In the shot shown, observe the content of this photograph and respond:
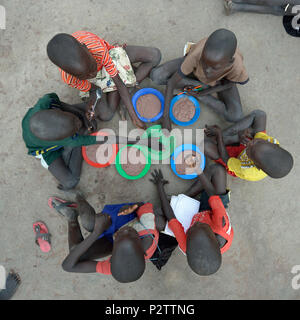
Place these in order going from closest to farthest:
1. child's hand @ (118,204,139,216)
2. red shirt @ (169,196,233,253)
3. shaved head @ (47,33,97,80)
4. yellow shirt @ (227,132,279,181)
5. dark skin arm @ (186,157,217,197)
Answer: shaved head @ (47,33,97,80) → red shirt @ (169,196,233,253) → yellow shirt @ (227,132,279,181) → child's hand @ (118,204,139,216) → dark skin arm @ (186,157,217,197)

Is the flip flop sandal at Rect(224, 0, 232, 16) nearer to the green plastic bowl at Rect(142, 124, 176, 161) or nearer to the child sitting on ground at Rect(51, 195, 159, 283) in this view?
the green plastic bowl at Rect(142, 124, 176, 161)

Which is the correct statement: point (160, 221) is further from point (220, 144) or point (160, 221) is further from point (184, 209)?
point (220, 144)

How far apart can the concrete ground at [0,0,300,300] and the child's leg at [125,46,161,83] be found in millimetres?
250

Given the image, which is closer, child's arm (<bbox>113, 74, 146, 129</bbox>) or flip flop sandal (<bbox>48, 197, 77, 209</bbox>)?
child's arm (<bbox>113, 74, 146, 129</bbox>)

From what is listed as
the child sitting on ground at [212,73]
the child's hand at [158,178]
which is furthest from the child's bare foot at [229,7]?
the child's hand at [158,178]

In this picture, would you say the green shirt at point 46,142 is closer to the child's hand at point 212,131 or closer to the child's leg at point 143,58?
the child's leg at point 143,58

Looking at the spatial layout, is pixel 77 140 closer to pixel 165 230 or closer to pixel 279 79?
pixel 165 230

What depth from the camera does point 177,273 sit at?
266 cm

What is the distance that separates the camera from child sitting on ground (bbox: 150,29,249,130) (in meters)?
1.69

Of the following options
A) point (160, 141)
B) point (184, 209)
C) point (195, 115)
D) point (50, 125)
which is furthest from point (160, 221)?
point (50, 125)

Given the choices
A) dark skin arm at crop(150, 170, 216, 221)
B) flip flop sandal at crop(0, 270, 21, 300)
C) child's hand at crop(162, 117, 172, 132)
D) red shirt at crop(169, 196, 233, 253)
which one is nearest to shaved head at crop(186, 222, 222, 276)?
red shirt at crop(169, 196, 233, 253)

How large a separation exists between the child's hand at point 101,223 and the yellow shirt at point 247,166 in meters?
1.22
